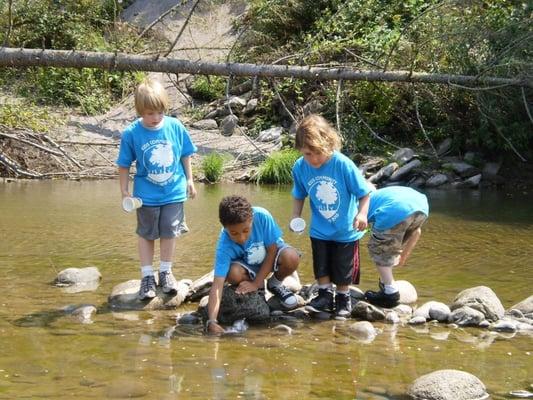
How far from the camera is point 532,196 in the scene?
1196 cm

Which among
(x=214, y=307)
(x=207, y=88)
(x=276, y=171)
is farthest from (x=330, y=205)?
(x=207, y=88)

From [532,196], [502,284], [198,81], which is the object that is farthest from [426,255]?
[198,81]

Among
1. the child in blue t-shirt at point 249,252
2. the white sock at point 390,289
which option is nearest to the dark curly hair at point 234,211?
the child in blue t-shirt at point 249,252

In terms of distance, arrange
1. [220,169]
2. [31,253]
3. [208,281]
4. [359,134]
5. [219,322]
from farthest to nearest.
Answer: [359,134]
[220,169]
[31,253]
[208,281]
[219,322]

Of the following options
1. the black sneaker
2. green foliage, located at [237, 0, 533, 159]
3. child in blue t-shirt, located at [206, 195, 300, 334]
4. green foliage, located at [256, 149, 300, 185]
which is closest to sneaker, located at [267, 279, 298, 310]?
child in blue t-shirt, located at [206, 195, 300, 334]

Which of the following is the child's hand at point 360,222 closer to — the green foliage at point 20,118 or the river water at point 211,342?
the river water at point 211,342

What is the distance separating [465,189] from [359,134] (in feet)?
6.86

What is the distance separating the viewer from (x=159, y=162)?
5.98 metres

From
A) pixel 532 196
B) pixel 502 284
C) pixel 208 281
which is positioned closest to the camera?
pixel 208 281

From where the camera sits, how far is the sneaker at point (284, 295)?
5.79 metres

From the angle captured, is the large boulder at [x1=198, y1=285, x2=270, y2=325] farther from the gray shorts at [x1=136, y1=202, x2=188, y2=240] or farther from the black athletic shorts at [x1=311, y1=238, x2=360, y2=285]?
the gray shorts at [x1=136, y1=202, x2=188, y2=240]

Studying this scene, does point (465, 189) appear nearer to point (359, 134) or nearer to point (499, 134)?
point (499, 134)

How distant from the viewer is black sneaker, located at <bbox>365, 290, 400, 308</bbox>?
5.81 metres

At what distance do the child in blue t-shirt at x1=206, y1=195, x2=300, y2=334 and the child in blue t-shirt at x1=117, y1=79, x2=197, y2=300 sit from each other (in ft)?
1.84
